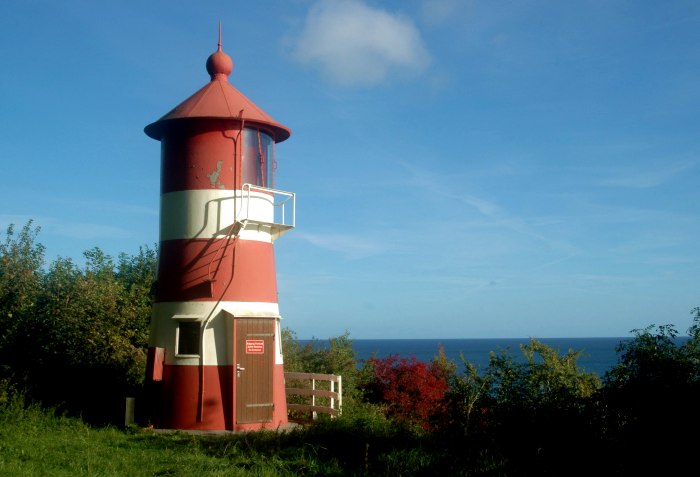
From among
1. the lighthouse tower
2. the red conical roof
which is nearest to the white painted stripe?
the lighthouse tower

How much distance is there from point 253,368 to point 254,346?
425 mm

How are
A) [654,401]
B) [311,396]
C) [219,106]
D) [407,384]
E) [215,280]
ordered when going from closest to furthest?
1. [654,401]
2. [215,280]
3. [219,106]
4. [311,396]
5. [407,384]

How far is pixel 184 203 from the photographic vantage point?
15.3m

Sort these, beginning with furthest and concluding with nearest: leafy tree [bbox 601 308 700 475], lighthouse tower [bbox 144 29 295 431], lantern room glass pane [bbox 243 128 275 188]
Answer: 1. lantern room glass pane [bbox 243 128 275 188]
2. lighthouse tower [bbox 144 29 295 431]
3. leafy tree [bbox 601 308 700 475]

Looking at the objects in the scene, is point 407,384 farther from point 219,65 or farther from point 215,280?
point 219,65

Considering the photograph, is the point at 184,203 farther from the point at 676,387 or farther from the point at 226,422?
the point at 676,387

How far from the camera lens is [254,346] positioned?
15086mm

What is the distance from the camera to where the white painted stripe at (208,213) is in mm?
15094

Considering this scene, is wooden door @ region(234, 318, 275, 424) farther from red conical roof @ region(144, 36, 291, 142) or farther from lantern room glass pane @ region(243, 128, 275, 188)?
red conical roof @ region(144, 36, 291, 142)

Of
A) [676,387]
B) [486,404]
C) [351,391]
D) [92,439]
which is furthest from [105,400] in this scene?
[676,387]

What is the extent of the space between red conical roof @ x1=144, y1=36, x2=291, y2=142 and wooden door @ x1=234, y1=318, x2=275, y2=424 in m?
3.99

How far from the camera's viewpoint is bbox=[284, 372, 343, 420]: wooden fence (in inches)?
650

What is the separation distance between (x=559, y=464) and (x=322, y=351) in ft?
40.8

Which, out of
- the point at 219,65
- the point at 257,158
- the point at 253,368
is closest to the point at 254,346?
the point at 253,368
